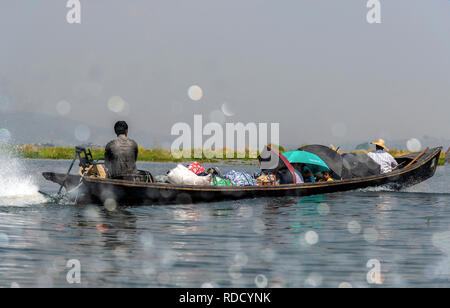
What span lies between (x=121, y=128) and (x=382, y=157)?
Result: 1026cm

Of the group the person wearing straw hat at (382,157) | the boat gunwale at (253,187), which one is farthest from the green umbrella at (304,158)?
the person wearing straw hat at (382,157)

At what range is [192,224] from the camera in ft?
38.1

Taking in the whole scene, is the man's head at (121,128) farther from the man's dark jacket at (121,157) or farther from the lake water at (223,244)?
the lake water at (223,244)

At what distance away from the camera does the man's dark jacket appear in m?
13.1

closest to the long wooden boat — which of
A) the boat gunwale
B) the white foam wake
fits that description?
the boat gunwale

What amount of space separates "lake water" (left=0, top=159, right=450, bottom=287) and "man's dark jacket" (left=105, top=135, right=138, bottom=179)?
36.3 inches

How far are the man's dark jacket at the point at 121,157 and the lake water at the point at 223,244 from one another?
36.3 inches

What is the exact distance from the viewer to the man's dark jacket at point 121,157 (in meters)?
13.1

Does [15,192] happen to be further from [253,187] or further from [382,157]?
[382,157]

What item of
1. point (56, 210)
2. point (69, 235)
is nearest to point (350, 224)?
point (69, 235)

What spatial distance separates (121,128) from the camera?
13.1 m

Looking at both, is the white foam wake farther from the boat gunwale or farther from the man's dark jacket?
the man's dark jacket

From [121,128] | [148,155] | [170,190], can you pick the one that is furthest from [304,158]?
[148,155]

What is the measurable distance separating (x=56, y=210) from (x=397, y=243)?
7.56 meters
